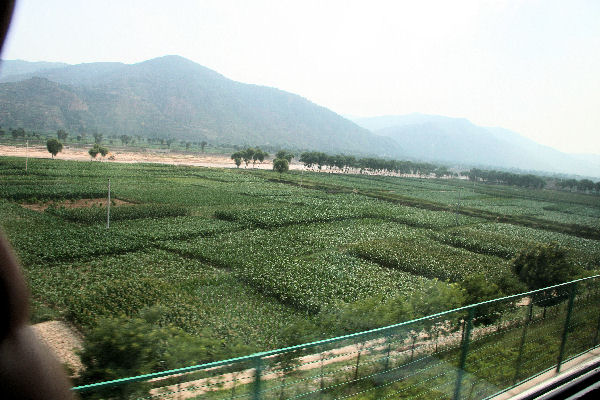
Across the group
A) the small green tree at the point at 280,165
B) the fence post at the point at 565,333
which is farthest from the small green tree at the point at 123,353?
the small green tree at the point at 280,165

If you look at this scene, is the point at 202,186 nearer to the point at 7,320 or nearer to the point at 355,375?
the point at 355,375

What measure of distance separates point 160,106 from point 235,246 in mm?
105192

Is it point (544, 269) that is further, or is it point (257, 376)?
point (544, 269)

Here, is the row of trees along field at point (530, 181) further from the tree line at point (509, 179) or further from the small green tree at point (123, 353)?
the small green tree at point (123, 353)

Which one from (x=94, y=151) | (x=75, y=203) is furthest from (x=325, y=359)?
(x=94, y=151)

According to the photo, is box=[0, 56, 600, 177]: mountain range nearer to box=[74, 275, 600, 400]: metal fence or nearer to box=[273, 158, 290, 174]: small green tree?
box=[74, 275, 600, 400]: metal fence

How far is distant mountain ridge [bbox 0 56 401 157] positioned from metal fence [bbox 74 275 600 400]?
2.38 metres

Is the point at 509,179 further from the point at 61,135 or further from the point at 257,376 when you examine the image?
the point at 257,376

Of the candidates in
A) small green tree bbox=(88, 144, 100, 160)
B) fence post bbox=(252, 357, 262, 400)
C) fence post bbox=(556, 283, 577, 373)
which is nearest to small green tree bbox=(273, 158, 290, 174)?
small green tree bbox=(88, 144, 100, 160)

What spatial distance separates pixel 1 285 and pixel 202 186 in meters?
38.0

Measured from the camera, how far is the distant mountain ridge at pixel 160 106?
4262cm

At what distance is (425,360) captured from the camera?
140 inches

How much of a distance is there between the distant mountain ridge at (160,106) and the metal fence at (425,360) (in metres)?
2.38

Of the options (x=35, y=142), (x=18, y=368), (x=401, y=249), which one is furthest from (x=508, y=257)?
(x=35, y=142)
